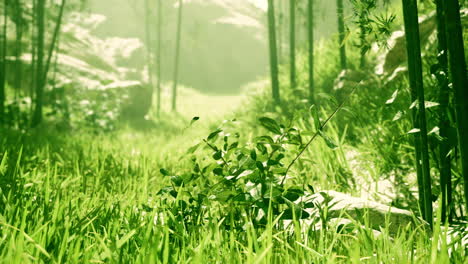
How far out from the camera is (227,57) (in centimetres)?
2941

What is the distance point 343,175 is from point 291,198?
4.09ft

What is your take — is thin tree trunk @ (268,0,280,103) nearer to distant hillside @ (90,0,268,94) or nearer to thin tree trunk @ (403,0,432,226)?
thin tree trunk @ (403,0,432,226)

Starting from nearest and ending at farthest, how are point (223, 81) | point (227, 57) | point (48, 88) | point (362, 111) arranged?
point (362, 111)
point (48, 88)
point (223, 81)
point (227, 57)

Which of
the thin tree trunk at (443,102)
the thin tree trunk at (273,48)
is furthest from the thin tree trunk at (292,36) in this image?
the thin tree trunk at (443,102)

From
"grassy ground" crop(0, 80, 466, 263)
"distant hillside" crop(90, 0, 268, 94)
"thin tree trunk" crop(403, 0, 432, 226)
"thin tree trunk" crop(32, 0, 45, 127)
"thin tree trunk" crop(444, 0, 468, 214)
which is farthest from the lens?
"distant hillside" crop(90, 0, 268, 94)

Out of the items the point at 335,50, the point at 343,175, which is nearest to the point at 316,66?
the point at 335,50

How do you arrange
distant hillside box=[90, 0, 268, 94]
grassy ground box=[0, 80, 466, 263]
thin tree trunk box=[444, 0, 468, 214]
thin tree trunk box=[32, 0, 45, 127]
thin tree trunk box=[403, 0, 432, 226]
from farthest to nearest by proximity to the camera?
distant hillside box=[90, 0, 268, 94] < thin tree trunk box=[32, 0, 45, 127] < thin tree trunk box=[403, 0, 432, 226] < thin tree trunk box=[444, 0, 468, 214] < grassy ground box=[0, 80, 466, 263]

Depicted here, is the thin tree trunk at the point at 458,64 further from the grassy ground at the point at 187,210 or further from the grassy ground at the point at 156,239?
the grassy ground at the point at 156,239

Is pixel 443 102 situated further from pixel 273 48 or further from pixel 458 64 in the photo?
pixel 273 48

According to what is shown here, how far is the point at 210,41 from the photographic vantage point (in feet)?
96.5

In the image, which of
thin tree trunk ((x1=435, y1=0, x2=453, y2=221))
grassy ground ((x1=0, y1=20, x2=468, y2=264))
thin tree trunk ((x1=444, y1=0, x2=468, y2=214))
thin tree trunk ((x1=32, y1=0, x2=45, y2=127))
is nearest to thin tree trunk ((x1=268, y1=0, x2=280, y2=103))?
grassy ground ((x1=0, y1=20, x2=468, y2=264))

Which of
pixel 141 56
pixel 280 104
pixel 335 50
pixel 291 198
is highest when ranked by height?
pixel 141 56

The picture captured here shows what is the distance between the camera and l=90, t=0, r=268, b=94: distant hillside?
88.9 feet

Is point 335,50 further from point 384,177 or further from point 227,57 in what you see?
point 227,57
